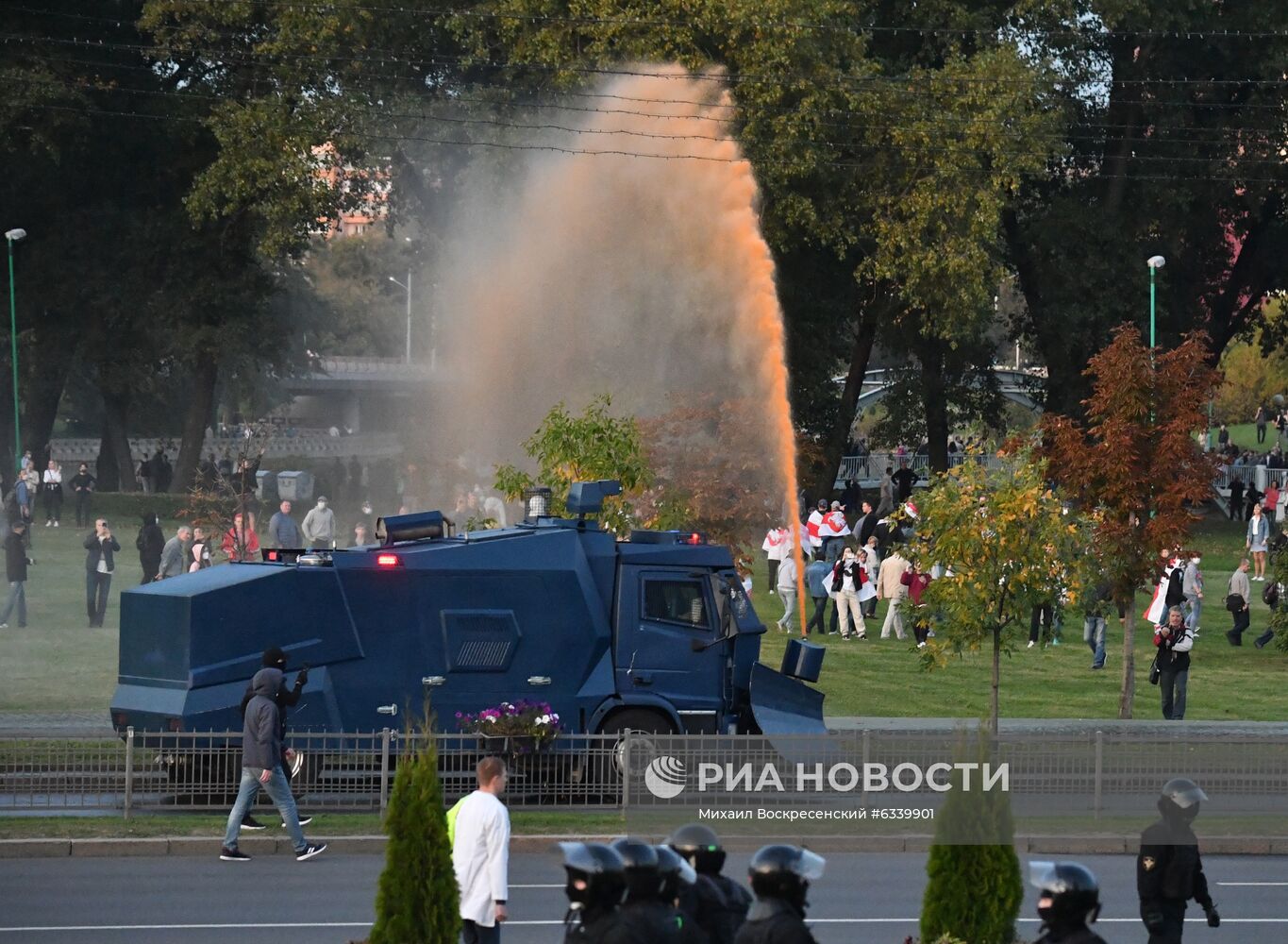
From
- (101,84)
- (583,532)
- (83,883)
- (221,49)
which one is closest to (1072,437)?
(583,532)

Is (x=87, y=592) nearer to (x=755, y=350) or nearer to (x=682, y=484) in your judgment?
(x=682, y=484)

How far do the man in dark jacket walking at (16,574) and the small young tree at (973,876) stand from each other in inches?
911

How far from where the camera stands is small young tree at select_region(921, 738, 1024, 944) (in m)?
9.50

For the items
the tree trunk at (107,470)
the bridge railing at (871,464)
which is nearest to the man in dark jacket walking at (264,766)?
the tree trunk at (107,470)

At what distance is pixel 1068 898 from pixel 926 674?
20.0 metres

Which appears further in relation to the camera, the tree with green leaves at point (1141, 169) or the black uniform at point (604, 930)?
the tree with green leaves at point (1141, 169)

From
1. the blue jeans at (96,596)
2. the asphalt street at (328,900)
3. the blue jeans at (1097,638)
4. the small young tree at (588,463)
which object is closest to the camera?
the asphalt street at (328,900)

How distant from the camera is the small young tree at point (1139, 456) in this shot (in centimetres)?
2362

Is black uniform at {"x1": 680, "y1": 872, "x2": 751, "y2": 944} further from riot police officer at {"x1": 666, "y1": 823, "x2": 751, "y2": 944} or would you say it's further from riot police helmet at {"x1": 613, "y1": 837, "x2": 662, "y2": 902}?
riot police helmet at {"x1": 613, "y1": 837, "x2": 662, "y2": 902}

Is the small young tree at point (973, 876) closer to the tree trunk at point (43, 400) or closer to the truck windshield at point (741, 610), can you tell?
the truck windshield at point (741, 610)

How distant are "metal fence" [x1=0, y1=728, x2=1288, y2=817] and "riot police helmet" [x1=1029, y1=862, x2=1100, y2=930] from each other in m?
9.71

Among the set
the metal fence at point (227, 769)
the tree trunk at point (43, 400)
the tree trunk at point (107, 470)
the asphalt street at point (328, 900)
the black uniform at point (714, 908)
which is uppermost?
the tree trunk at point (43, 400)

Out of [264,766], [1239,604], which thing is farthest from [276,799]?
[1239,604]

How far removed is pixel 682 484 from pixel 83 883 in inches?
750
